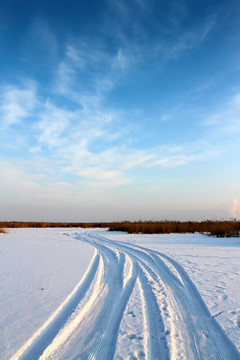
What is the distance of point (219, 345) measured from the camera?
80.6 inches

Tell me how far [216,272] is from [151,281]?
1.66 metres

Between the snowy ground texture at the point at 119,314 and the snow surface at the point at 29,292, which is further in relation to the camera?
the snow surface at the point at 29,292

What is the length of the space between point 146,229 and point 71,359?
16532 millimetres

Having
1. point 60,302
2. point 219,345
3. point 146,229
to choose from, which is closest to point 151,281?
point 60,302

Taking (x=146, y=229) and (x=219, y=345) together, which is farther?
(x=146, y=229)

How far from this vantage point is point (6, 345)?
196 cm

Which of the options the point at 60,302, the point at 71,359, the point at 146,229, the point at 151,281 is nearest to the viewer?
the point at 71,359

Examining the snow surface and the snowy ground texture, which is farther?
the snow surface

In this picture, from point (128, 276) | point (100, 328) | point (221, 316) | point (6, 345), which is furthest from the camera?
point (128, 276)

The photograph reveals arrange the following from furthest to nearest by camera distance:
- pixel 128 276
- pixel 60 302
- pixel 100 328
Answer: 1. pixel 128 276
2. pixel 60 302
3. pixel 100 328

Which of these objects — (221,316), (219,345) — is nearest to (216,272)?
(221,316)

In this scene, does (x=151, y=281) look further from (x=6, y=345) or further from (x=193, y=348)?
(x=6, y=345)

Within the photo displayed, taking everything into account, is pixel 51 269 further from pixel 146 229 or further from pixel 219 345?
pixel 146 229

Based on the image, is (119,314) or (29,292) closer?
(119,314)
